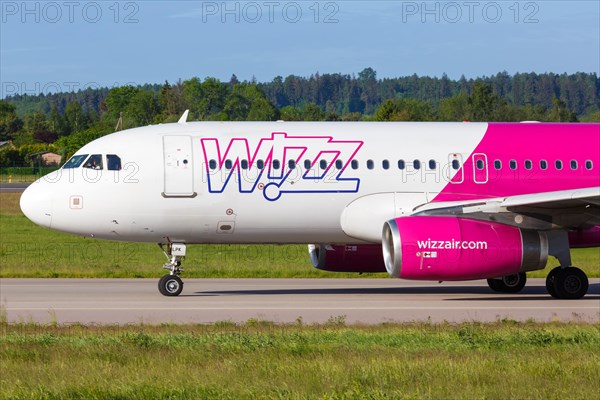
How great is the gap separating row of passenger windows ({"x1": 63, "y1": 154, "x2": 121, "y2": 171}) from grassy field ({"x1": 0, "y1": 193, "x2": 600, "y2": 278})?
6.15 meters

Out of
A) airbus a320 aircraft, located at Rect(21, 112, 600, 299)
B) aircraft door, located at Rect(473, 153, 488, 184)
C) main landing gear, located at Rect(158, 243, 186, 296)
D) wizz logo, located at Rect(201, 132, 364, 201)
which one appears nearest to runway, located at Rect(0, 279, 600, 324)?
main landing gear, located at Rect(158, 243, 186, 296)

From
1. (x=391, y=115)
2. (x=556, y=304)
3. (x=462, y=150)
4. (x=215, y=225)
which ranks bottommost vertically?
(x=556, y=304)

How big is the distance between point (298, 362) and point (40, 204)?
10320 millimetres

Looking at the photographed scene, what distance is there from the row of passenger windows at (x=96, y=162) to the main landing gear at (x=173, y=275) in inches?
77.6

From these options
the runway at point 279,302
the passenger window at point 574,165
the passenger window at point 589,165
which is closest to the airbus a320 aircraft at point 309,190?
the passenger window at point 574,165

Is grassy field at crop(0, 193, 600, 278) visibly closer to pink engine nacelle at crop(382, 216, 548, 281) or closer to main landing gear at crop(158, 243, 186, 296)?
main landing gear at crop(158, 243, 186, 296)

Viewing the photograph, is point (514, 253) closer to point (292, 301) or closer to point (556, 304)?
point (556, 304)

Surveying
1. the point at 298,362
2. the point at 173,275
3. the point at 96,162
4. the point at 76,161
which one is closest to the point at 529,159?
the point at 173,275

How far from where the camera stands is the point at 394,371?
38.9ft

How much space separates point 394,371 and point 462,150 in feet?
38.0

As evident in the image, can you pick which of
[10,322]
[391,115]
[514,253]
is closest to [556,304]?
[514,253]

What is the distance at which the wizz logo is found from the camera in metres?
21.9

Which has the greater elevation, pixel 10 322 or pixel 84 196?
pixel 84 196

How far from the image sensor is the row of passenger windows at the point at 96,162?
2184cm
